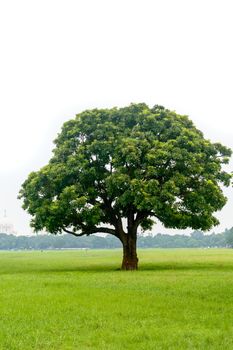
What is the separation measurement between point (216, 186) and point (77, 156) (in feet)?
41.1

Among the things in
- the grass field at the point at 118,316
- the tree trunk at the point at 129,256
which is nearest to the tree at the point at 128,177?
the tree trunk at the point at 129,256

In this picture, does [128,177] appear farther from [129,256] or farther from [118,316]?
[118,316]

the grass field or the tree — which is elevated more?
the tree

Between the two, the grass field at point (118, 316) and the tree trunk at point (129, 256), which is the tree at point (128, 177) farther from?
the grass field at point (118, 316)

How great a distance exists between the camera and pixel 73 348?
45.9 feet

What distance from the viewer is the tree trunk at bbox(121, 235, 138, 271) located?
45.5 meters

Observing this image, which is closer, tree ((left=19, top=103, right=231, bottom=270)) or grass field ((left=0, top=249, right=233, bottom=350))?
grass field ((left=0, top=249, right=233, bottom=350))

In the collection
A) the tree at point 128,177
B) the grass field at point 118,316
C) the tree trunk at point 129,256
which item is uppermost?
the tree at point 128,177

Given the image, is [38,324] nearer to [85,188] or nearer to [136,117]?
[85,188]

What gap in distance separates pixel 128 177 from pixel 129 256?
306 inches

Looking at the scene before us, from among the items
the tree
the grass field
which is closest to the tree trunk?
the tree

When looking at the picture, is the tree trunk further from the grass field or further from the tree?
the grass field

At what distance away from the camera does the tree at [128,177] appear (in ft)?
141

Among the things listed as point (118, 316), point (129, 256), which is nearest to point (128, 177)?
point (129, 256)
